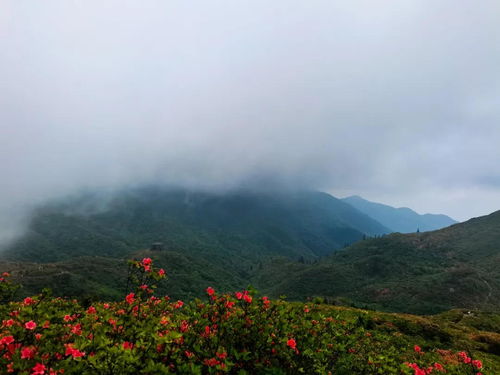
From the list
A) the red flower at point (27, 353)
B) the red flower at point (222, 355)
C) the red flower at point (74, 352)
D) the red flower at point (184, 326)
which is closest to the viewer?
the red flower at point (74, 352)

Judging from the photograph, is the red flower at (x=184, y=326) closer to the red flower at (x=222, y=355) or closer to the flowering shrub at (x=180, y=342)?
the flowering shrub at (x=180, y=342)

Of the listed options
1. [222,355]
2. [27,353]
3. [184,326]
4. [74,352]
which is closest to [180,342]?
[184,326]

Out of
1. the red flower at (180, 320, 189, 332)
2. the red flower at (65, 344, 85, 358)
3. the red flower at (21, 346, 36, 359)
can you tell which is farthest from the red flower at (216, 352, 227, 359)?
the red flower at (21, 346, 36, 359)

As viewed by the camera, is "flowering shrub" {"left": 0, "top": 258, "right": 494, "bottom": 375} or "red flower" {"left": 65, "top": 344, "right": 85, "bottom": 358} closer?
"red flower" {"left": 65, "top": 344, "right": 85, "bottom": 358}

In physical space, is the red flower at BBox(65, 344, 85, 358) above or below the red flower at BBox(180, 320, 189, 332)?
above

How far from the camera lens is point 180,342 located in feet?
18.4

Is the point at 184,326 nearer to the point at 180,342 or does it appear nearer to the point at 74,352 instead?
the point at 180,342

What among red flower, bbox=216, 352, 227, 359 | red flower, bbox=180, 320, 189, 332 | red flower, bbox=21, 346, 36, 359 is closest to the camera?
red flower, bbox=21, 346, 36, 359

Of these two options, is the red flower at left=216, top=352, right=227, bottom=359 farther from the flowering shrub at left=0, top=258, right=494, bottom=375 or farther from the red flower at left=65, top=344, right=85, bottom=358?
the red flower at left=65, top=344, right=85, bottom=358

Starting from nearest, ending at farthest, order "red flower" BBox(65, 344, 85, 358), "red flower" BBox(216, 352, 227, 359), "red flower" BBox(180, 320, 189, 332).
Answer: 1. "red flower" BBox(65, 344, 85, 358)
2. "red flower" BBox(216, 352, 227, 359)
3. "red flower" BBox(180, 320, 189, 332)

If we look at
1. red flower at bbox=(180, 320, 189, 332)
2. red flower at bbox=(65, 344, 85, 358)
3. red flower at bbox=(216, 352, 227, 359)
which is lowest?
red flower at bbox=(180, 320, 189, 332)

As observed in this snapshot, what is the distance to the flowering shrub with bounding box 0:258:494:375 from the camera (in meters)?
4.38

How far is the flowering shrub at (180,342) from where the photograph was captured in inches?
173

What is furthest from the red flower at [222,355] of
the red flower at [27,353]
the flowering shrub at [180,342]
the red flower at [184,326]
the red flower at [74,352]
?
the red flower at [27,353]
